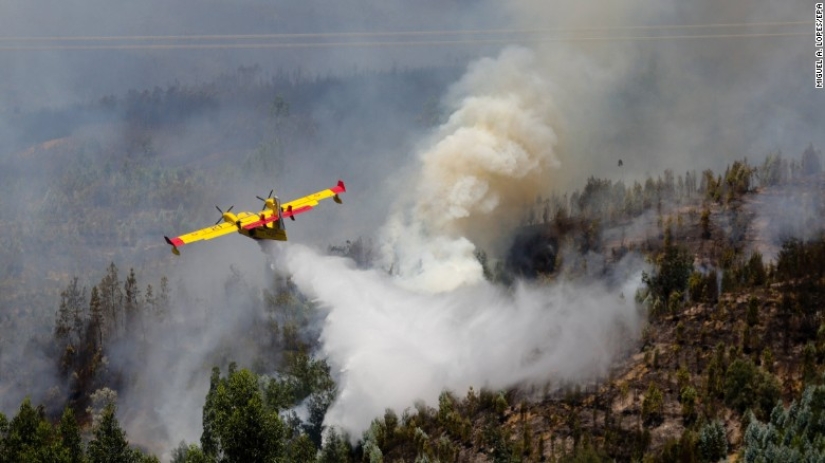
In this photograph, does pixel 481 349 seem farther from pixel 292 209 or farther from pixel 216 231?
pixel 216 231

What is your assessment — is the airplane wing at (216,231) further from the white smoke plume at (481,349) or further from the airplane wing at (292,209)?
the white smoke plume at (481,349)

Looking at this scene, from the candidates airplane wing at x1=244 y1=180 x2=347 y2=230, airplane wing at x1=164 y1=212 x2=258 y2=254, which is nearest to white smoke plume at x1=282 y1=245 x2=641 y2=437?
airplane wing at x1=244 y1=180 x2=347 y2=230

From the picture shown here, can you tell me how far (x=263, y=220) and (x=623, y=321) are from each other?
6228cm

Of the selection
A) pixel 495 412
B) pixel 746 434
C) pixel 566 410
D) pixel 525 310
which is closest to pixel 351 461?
pixel 495 412

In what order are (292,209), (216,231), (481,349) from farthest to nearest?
(481,349) → (292,209) → (216,231)

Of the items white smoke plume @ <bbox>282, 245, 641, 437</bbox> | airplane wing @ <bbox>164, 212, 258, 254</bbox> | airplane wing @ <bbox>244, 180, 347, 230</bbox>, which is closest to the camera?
airplane wing @ <bbox>164, 212, 258, 254</bbox>

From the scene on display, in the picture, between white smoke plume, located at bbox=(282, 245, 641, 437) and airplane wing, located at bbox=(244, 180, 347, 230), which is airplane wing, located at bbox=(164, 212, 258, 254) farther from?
white smoke plume, located at bbox=(282, 245, 641, 437)

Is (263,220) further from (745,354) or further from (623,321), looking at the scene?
(745,354)

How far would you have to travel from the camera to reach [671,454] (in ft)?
448

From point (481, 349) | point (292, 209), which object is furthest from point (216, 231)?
point (481, 349)

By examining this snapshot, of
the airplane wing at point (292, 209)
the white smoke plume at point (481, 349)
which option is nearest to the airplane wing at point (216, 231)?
the airplane wing at point (292, 209)

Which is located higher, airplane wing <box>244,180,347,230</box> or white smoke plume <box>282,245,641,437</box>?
airplane wing <box>244,180,347,230</box>

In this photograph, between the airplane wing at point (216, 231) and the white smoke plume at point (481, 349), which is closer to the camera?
the airplane wing at point (216, 231)

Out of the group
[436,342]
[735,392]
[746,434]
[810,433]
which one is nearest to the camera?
[810,433]
